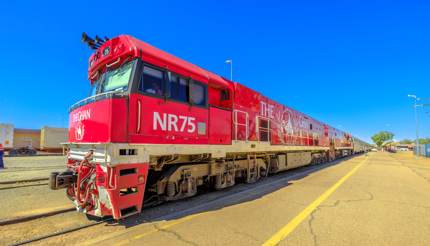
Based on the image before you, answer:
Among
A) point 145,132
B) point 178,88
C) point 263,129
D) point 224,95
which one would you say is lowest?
point 145,132

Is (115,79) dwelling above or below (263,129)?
above

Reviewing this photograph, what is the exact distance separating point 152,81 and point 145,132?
1.14 meters

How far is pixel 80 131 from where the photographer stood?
536cm

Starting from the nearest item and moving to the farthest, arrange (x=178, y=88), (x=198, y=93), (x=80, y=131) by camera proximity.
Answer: (x=80, y=131) < (x=178, y=88) < (x=198, y=93)

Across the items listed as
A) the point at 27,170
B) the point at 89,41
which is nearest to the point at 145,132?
the point at 89,41

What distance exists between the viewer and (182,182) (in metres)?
6.16

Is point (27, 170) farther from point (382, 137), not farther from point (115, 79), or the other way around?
point (382, 137)

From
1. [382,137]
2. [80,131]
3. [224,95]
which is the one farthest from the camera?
[382,137]

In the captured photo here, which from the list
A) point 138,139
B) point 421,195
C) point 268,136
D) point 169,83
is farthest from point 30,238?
point 421,195

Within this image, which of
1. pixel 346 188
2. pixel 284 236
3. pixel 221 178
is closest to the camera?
pixel 284 236

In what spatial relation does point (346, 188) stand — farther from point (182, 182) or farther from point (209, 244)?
point (209, 244)

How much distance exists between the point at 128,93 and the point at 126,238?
8.57 ft

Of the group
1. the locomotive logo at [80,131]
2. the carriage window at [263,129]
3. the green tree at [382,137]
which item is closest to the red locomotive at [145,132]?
the locomotive logo at [80,131]

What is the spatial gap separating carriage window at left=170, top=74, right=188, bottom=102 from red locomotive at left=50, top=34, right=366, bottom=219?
1.0 inches
